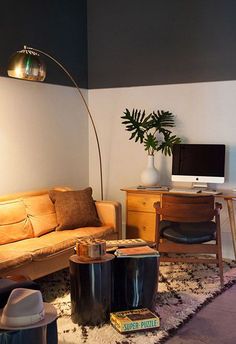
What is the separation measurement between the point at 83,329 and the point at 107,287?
0.32m

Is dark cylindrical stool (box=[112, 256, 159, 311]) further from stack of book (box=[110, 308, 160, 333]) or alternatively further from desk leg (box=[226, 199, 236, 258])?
desk leg (box=[226, 199, 236, 258])

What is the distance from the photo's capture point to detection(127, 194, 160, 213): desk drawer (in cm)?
479

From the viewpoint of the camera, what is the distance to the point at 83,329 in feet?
10.2

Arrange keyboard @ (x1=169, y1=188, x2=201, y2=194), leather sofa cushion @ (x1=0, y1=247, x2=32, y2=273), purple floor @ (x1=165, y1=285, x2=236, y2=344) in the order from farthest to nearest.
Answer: keyboard @ (x1=169, y1=188, x2=201, y2=194) < leather sofa cushion @ (x1=0, y1=247, x2=32, y2=273) < purple floor @ (x1=165, y1=285, x2=236, y2=344)

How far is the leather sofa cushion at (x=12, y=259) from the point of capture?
3.30m

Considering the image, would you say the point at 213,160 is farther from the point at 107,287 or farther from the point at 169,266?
the point at 107,287

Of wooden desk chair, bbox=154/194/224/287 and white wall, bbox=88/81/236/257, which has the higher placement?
white wall, bbox=88/81/236/257

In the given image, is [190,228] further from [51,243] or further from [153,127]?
[153,127]

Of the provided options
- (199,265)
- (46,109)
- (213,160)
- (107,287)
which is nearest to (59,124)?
(46,109)

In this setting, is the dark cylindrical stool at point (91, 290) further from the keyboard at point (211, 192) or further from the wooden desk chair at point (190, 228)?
the keyboard at point (211, 192)

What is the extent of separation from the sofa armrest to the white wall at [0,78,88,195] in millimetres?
810

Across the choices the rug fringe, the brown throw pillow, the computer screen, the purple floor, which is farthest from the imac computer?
the purple floor

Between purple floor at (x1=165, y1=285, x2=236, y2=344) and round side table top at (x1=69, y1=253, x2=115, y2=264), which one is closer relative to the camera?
purple floor at (x1=165, y1=285, x2=236, y2=344)

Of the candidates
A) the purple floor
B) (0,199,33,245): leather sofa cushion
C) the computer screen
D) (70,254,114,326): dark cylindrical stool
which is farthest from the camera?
the computer screen
